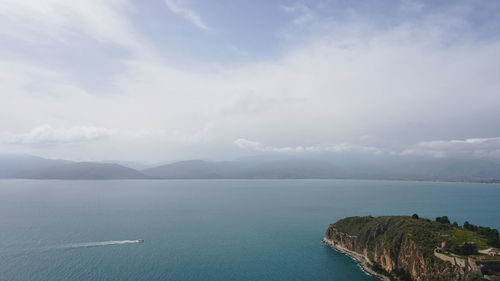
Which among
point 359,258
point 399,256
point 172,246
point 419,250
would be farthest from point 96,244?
point 419,250

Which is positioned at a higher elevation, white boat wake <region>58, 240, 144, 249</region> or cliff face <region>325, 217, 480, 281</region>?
cliff face <region>325, 217, 480, 281</region>

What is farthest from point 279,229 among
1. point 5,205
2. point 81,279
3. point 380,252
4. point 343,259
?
point 5,205

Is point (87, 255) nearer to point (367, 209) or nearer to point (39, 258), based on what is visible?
point (39, 258)

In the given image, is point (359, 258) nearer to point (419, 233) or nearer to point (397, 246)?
point (397, 246)

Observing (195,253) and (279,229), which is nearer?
(195,253)

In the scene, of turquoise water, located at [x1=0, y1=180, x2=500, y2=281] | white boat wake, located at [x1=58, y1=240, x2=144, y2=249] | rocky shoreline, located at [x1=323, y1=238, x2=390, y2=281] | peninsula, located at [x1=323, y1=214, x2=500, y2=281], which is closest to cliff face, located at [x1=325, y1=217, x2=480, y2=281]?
peninsula, located at [x1=323, y1=214, x2=500, y2=281]

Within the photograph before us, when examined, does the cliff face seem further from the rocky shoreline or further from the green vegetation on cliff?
the rocky shoreline

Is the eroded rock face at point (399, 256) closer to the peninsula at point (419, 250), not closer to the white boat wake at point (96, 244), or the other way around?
the peninsula at point (419, 250)
